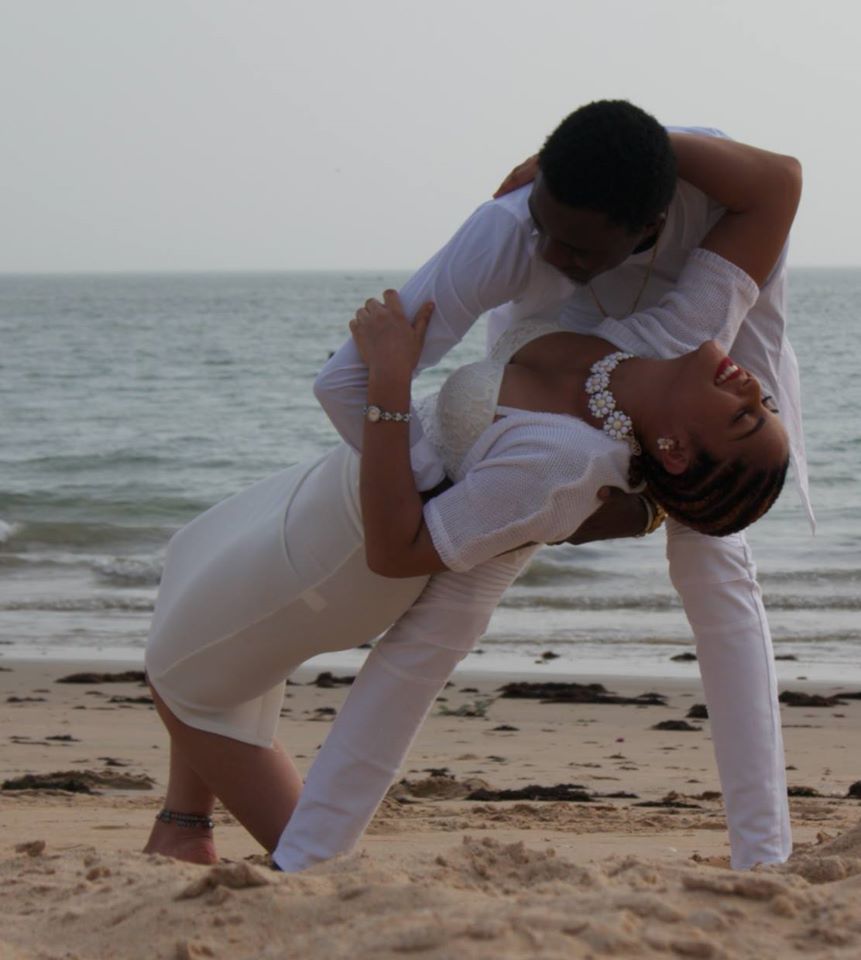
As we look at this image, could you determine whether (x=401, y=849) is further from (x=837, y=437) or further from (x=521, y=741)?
(x=837, y=437)

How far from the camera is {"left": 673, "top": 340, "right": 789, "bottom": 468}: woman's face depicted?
303 cm

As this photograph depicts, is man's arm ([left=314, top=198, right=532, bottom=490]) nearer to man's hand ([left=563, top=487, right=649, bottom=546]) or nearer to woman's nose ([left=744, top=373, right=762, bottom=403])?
man's hand ([left=563, top=487, right=649, bottom=546])

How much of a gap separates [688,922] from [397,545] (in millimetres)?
1110

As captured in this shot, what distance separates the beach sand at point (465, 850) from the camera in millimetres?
2250

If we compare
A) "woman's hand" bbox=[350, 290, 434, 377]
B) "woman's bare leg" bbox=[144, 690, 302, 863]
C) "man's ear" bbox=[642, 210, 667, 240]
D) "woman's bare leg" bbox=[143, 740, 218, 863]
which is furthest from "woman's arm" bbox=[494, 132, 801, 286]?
"woman's bare leg" bbox=[143, 740, 218, 863]

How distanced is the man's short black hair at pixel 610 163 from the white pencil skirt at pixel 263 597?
805 mm

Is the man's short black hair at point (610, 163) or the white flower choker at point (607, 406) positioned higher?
the man's short black hair at point (610, 163)

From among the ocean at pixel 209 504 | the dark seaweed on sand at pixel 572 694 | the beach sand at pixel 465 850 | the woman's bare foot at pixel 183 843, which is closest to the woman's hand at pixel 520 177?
the beach sand at pixel 465 850

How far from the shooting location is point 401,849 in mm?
4137

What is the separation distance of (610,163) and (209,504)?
13.1 meters

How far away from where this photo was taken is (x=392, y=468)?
3.06 m

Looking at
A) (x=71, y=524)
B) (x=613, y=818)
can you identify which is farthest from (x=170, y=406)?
(x=613, y=818)

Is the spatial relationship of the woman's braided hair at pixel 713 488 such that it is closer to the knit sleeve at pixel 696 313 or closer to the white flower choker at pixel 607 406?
the white flower choker at pixel 607 406

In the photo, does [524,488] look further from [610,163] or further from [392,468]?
[610,163]
